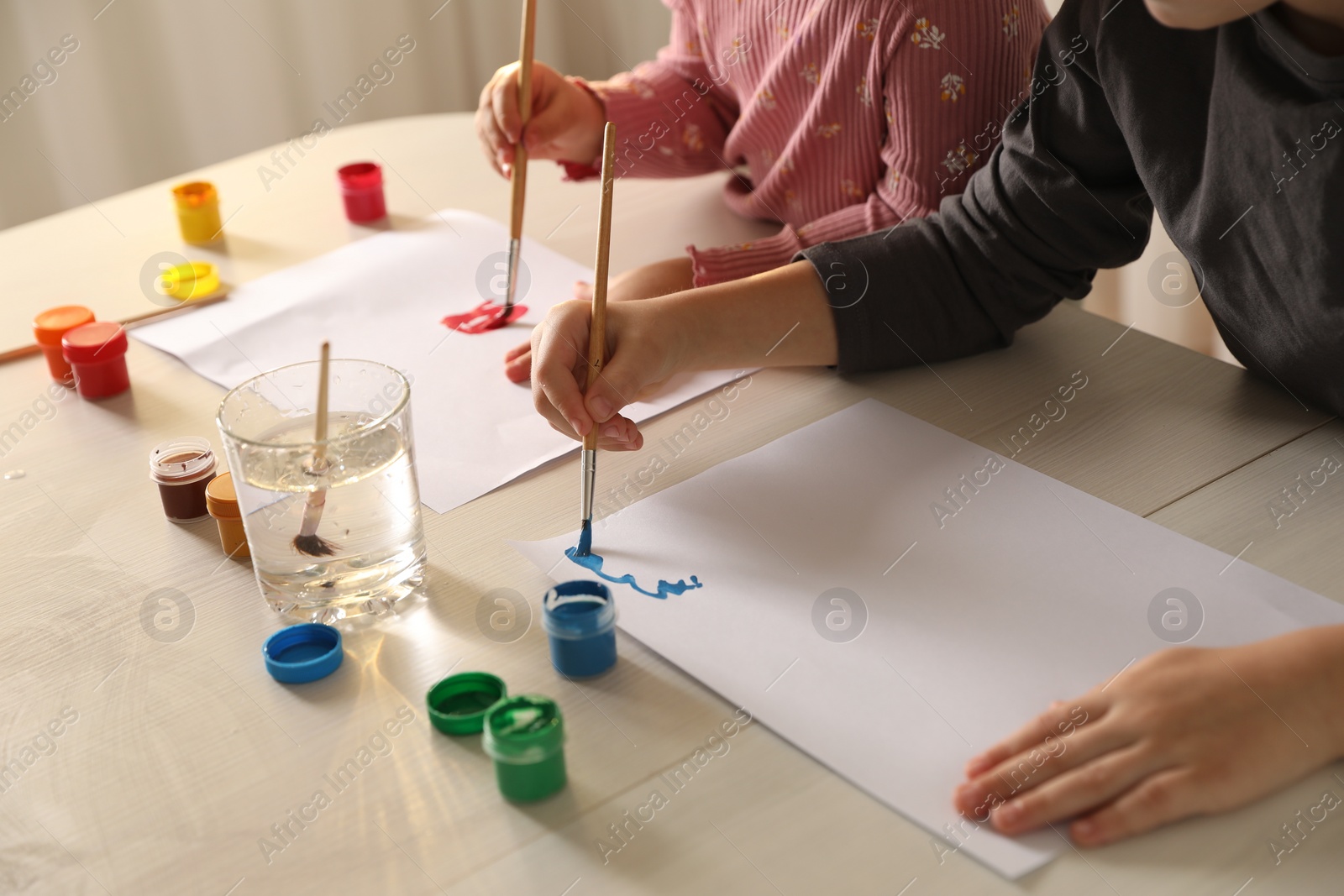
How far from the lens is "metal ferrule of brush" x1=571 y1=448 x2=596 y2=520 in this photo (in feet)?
2.37

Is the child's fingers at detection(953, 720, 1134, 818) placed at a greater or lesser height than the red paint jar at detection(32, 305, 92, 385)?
lesser

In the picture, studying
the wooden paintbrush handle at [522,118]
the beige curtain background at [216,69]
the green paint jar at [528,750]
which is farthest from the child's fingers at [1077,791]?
the beige curtain background at [216,69]

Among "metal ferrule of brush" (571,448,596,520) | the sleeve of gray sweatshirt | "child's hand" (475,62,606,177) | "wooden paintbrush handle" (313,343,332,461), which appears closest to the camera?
"wooden paintbrush handle" (313,343,332,461)

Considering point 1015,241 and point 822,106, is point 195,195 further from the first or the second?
point 1015,241

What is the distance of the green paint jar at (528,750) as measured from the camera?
527 millimetres

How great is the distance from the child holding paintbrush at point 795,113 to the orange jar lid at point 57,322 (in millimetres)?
337

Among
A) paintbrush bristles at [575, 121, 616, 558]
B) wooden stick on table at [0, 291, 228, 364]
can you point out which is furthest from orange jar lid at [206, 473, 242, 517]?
wooden stick on table at [0, 291, 228, 364]

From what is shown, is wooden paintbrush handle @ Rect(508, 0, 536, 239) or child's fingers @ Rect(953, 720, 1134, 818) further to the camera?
wooden paintbrush handle @ Rect(508, 0, 536, 239)

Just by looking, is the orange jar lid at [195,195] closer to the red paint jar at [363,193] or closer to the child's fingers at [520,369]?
the red paint jar at [363,193]

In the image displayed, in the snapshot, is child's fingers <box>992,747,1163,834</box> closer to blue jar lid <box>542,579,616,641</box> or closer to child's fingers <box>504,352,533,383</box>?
blue jar lid <box>542,579,616,641</box>

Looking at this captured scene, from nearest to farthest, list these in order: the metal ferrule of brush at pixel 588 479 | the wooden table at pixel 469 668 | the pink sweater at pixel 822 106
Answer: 1. the wooden table at pixel 469 668
2. the metal ferrule of brush at pixel 588 479
3. the pink sweater at pixel 822 106

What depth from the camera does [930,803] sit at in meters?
0.53

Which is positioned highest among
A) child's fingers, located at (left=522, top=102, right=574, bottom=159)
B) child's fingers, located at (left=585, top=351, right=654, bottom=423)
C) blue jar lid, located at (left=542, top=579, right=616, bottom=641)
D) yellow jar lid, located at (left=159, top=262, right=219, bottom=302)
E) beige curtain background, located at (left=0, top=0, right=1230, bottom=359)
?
child's fingers, located at (left=522, top=102, right=574, bottom=159)

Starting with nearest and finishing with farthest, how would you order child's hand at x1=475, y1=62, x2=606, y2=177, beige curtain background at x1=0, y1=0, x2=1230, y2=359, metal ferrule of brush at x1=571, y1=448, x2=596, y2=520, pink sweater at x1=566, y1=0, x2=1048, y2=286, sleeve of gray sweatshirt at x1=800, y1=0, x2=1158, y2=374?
metal ferrule of brush at x1=571, y1=448, x2=596, y2=520 → sleeve of gray sweatshirt at x1=800, y1=0, x2=1158, y2=374 → pink sweater at x1=566, y1=0, x2=1048, y2=286 → child's hand at x1=475, y1=62, x2=606, y2=177 → beige curtain background at x1=0, y1=0, x2=1230, y2=359
